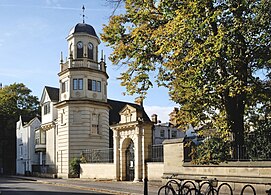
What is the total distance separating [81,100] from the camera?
→ 40750 millimetres

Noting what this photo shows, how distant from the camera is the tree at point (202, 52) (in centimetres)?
1562

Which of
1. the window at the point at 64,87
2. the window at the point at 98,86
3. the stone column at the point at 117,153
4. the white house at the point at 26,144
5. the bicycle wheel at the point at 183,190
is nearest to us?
the bicycle wheel at the point at 183,190

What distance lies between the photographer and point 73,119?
4078 centimetres

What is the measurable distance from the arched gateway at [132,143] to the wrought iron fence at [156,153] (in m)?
0.32

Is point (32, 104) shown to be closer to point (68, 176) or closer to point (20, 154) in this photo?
point (20, 154)

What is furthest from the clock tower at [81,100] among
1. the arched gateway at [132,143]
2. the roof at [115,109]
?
the arched gateway at [132,143]

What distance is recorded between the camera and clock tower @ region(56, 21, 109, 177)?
40688mm

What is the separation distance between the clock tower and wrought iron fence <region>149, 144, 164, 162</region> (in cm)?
1472

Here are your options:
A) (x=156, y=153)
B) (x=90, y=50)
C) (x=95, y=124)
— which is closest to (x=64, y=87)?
(x=90, y=50)

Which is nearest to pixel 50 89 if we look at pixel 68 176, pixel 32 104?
pixel 68 176

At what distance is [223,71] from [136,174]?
1251 centimetres

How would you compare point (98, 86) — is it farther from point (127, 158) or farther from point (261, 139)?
point (261, 139)

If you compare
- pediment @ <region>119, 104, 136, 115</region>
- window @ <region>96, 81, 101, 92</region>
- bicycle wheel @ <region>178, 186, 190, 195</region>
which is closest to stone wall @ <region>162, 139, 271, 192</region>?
bicycle wheel @ <region>178, 186, 190, 195</region>

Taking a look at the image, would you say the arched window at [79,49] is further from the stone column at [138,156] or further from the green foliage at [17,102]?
the green foliage at [17,102]
